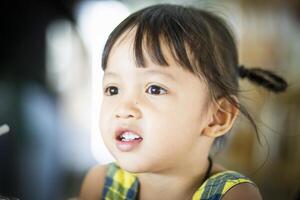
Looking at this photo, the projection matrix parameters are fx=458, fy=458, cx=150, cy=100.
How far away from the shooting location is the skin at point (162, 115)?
61 cm

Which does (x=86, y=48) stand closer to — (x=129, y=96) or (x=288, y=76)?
(x=129, y=96)

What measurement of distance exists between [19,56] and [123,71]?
237mm

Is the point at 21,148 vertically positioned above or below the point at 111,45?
below

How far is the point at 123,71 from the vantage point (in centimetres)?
62

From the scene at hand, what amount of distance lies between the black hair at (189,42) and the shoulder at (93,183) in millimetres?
181

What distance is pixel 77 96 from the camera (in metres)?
0.75

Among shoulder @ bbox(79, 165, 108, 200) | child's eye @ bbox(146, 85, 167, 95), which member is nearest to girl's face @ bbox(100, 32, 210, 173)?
child's eye @ bbox(146, 85, 167, 95)

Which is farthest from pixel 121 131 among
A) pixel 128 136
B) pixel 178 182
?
pixel 178 182

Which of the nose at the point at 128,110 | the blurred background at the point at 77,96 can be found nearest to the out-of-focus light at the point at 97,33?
the blurred background at the point at 77,96

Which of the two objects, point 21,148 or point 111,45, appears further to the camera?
point 21,148

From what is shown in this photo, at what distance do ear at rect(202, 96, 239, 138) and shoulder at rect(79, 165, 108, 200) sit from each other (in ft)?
0.64

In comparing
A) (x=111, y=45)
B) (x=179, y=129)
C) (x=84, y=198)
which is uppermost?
(x=111, y=45)

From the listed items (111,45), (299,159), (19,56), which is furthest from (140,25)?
(299,159)

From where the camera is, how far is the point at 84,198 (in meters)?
0.75
